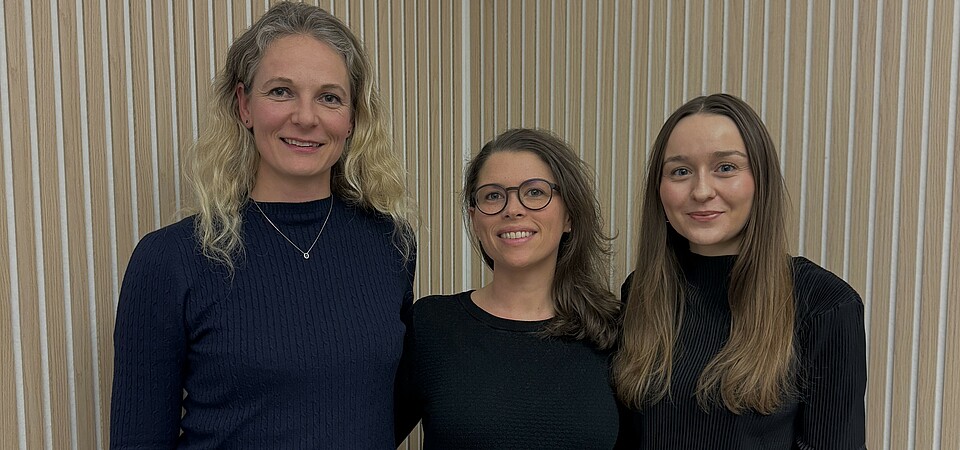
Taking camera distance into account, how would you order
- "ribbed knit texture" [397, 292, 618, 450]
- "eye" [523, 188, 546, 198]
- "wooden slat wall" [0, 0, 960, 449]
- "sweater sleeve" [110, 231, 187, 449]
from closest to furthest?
"sweater sleeve" [110, 231, 187, 449] < "wooden slat wall" [0, 0, 960, 449] < "ribbed knit texture" [397, 292, 618, 450] < "eye" [523, 188, 546, 198]

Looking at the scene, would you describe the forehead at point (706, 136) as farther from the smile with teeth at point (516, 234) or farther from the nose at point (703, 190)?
the smile with teeth at point (516, 234)

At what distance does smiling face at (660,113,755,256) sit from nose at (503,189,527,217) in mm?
329

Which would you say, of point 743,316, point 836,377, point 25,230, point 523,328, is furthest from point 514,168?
point 25,230

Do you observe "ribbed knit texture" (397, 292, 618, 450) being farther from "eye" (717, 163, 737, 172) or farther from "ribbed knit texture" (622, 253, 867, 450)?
"eye" (717, 163, 737, 172)

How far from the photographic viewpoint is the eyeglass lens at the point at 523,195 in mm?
1650

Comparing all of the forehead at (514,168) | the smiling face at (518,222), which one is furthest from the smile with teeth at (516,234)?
the forehead at (514,168)

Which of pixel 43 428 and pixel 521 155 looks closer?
pixel 43 428

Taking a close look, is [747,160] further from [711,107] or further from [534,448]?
[534,448]

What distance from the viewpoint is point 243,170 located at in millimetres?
1490

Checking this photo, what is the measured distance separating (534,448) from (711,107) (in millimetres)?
830

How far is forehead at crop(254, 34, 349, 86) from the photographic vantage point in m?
1.41

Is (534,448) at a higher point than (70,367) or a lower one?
lower

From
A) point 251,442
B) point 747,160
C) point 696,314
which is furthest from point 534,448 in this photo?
point 747,160

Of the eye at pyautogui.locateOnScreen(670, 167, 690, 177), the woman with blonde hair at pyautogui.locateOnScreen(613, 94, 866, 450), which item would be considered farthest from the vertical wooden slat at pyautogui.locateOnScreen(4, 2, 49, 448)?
the eye at pyautogui.locateOnScreen(670, 167, 690, 177)
